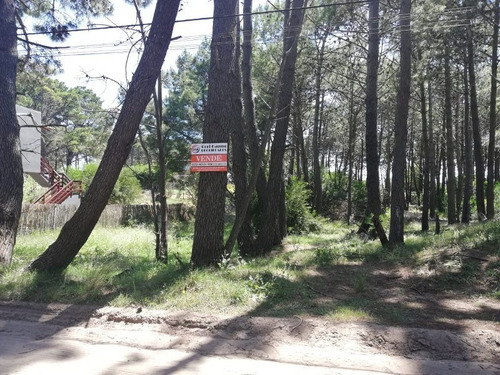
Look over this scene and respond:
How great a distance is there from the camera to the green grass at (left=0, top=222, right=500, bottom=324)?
6.17 metres

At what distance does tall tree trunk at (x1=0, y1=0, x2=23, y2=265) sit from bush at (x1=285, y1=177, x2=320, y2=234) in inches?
450

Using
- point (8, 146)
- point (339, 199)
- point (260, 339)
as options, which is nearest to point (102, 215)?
point (8, 146)

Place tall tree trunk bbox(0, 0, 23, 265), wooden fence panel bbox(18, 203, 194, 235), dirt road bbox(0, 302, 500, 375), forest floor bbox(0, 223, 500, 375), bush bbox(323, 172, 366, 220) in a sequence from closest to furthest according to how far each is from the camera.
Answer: dirt road bbox(0, 302, 500, 375), forest floor bbox(0, 223, 500, 375), tall tree trunk bbox(0, 0, 23, 265), wooden fence panel bbox(18, 203, 194, 235), bush bbox(323, 172, 366, 220)

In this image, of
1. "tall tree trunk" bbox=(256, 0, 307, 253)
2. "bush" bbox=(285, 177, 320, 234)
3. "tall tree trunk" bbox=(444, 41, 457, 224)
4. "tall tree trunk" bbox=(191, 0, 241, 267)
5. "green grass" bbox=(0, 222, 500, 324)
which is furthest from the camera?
"bush" bbox=(285, 177, 320, 234)

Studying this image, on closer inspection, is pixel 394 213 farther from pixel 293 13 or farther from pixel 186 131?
pixel 186 131

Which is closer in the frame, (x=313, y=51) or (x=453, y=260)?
(x=453, y=260)

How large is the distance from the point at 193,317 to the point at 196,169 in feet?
10.7

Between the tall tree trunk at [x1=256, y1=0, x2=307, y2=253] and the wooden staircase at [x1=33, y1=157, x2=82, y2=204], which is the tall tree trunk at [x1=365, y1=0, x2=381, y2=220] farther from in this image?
the wooden staircase at [x1=33, y1=157, x2=82, y2=204]

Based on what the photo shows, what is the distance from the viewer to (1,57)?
9.20 meters

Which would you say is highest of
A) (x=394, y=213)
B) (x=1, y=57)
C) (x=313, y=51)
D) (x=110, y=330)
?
(x=313, y=51)

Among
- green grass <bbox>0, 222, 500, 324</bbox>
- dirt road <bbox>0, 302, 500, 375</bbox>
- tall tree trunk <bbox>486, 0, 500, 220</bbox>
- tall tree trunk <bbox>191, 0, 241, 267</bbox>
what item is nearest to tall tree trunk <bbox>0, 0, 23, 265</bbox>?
green grass <bbox>0, 222, 500, 324</bbox>

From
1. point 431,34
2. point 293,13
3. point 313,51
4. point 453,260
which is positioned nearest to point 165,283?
point 453,260

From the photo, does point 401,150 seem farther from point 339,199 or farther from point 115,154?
point 339,199

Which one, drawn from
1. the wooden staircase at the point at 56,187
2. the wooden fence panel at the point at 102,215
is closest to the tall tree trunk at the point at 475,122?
the wooden fence panel at the point at 102,215
